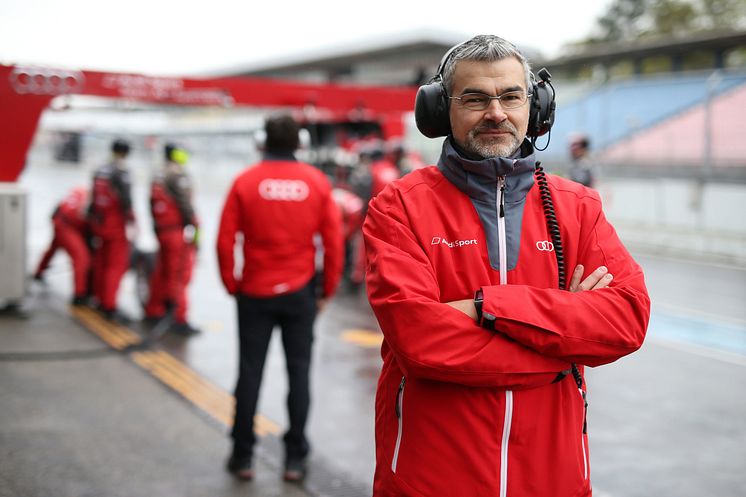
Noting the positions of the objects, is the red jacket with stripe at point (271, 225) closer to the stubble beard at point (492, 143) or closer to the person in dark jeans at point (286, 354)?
the person in dark jeans at point (286, 354)

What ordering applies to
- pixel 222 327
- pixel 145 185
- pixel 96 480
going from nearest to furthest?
pixel 96 480, pixel 222 327, pixel 145 185

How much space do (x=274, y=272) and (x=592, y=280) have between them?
2555mm

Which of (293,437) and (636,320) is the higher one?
(636,320)

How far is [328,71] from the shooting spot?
40531mm

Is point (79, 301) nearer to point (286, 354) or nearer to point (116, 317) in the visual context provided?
point (116, 317)

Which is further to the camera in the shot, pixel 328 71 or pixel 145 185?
pixel 328 71

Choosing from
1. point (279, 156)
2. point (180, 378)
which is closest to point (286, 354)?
point (279, 156)

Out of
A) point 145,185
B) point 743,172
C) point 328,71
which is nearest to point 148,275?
point 743,172

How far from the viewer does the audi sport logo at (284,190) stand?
14.6 feet

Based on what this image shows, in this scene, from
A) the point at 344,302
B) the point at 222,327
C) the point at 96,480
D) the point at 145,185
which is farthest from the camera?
the point at 145,185

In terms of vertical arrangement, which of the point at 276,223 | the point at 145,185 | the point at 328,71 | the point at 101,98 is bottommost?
the point at 145,185

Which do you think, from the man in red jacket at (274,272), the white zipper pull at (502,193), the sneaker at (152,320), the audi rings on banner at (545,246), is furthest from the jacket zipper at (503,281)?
the sneaker at (152,320)

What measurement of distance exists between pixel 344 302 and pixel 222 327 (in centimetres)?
200

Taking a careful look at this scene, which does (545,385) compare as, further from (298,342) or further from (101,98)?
(101,98)
